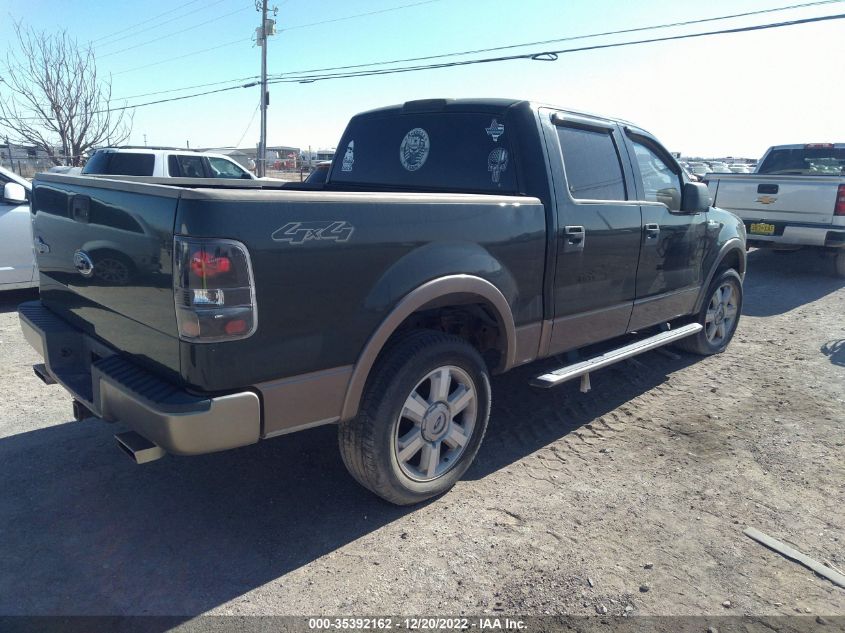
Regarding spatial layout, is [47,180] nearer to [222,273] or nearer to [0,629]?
[222,273]

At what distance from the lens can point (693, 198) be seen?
4.97m

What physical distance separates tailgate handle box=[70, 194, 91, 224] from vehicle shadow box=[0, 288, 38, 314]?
16.5 feet

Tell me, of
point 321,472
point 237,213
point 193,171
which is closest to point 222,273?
point 237,213

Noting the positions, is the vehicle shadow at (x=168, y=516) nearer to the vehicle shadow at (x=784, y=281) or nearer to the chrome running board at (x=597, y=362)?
the chrome running board at (x=597, y=362)

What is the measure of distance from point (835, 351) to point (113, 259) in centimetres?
657

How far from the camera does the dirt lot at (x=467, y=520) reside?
8.97 feet

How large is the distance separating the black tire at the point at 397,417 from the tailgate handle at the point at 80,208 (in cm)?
148

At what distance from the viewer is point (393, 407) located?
10.1ft

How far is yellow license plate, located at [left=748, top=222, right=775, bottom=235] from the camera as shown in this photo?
10.2 metres

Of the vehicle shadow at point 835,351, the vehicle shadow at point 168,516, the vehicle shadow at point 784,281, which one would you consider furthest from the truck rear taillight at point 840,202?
the vehicle shadow at point 168,516

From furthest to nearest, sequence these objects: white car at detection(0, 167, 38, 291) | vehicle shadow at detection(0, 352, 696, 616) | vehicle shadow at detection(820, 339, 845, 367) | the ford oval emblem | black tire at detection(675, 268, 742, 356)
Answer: white car at detection(0, 167, 38, 291), vehicle shadow at detection(820, 339, 845, 367), black tire at detection(675, 268, 742, 356), the ford oval emblem, vehicle shadow at detection(0, 352, 696, 616)

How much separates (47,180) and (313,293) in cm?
184

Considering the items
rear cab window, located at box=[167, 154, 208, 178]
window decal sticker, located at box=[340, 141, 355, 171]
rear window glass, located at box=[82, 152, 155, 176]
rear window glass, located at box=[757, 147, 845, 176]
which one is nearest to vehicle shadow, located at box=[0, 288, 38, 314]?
rear window glass, located at box=[82, 152, 155, 176]

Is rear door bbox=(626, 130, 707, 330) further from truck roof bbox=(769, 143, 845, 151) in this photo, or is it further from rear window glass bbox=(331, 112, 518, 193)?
truck roof bbox=(769, 143, 845, 151)
